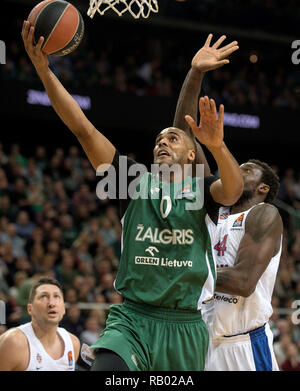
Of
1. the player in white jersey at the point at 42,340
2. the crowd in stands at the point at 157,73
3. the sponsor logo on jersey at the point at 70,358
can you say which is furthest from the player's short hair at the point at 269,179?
the crowd in stands at the point at 157,73

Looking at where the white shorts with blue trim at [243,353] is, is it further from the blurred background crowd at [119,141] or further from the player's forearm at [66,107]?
the blurred background crowd at [119,141]

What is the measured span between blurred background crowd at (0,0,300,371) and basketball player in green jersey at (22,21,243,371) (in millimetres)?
4277

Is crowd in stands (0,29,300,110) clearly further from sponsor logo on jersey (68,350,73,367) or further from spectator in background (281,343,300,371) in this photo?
sponsor logo on jersey (68,350,73,367)

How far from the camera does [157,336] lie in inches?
143

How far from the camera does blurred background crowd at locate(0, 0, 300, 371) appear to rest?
30.4 feet

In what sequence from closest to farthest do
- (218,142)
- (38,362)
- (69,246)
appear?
(218,142) < (38,362) < (69,246)

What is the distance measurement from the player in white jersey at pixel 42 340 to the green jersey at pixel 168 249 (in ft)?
6.05

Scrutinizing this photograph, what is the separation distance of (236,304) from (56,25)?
2167mm

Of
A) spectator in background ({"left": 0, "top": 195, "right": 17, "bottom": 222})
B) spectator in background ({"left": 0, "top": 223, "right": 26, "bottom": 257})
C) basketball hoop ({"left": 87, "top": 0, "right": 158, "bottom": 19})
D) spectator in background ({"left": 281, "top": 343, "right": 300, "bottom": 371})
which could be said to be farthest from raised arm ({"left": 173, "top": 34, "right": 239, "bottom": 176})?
spectator in background ({"left": 0, "top": 195, "right": 17, "bottom": 222})

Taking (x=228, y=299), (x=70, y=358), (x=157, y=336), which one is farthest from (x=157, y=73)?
(x=157, y=336)

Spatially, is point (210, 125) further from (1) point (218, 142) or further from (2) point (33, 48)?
(2) point (33, 48)

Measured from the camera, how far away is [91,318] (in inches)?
325

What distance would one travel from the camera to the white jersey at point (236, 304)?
4391 mm

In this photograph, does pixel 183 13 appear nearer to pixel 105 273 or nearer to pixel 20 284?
pixel 105 273
